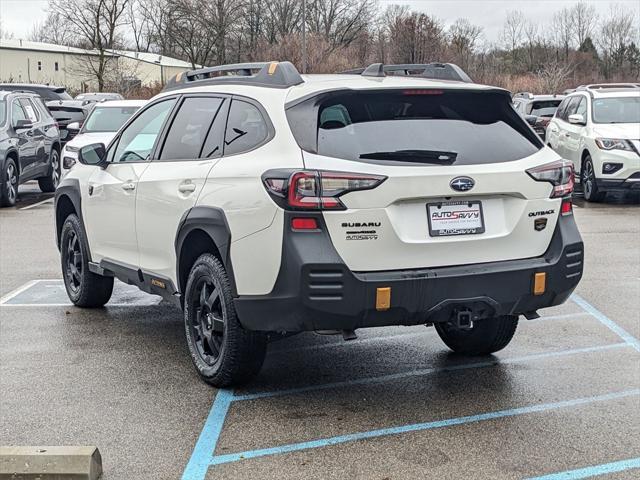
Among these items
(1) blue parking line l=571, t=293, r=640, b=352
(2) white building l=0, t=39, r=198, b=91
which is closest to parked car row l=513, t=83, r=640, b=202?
(1) blue parking line l=571, t=293, r=640, b=352

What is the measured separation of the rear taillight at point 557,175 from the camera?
196 inches

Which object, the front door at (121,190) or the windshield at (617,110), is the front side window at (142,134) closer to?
the front door at (121,190)

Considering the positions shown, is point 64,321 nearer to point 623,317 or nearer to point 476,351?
point 476,351

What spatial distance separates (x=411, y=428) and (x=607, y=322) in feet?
9.42

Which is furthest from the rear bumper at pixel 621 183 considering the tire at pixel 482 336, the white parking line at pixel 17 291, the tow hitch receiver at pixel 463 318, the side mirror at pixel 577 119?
the tow hitch receiver at pixel 463 318

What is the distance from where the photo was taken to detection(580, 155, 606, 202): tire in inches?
589

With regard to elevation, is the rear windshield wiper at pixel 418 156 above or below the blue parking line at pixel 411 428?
above

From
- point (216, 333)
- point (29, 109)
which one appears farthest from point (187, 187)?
point (29, 109)

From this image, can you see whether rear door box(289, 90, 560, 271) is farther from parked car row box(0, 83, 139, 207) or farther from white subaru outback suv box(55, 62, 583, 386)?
parked car row box(0, 83, 139, 207)

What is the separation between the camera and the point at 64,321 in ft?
23.5

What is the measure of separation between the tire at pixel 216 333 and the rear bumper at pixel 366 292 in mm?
209

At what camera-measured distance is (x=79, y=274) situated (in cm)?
761

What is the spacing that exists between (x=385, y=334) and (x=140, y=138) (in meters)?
2.25

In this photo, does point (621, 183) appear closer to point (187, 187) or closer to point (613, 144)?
point (613, 144)
